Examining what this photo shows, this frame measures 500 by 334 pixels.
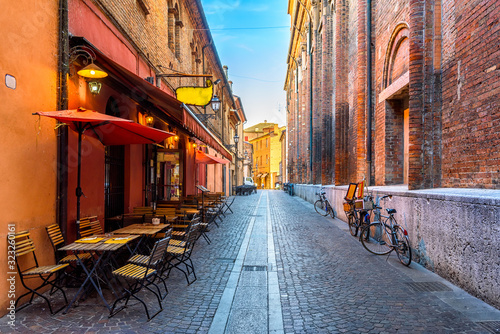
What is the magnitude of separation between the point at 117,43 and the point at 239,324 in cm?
653

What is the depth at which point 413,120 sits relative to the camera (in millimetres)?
7105

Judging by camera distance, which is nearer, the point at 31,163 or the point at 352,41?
the point at 31,163

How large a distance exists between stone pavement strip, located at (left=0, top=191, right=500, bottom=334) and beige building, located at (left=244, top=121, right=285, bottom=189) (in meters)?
60.5

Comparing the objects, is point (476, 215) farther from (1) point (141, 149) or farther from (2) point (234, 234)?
(1) point (141, 149)

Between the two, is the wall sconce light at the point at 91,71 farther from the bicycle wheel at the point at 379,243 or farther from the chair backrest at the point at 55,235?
the bicycle wheel at the point at 379,243

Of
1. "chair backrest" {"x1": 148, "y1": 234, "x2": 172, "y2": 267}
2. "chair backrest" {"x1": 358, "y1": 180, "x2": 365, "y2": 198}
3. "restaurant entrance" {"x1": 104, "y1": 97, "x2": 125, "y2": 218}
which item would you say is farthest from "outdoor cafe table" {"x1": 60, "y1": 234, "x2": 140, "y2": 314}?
"chair backrest" {"x1": 358, "y1": 180, "x2": 365, "y2": 198}

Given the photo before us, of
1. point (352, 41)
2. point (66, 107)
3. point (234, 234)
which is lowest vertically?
point (234, 234)

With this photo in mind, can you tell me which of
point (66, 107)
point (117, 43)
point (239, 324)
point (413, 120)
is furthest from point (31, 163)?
point (413, 120)

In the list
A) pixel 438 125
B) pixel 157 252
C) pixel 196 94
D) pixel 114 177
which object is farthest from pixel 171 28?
pixel 157 252

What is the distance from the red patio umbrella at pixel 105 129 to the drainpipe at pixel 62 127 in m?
0.18

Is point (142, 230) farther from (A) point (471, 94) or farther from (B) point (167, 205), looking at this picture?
(A) point (471, 94)

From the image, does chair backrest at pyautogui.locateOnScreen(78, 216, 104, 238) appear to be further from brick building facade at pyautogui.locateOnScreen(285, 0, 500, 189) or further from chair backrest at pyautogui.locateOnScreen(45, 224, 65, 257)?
brick building facade at pyautogui.locateOnScreen(285, 0, 500, 189)

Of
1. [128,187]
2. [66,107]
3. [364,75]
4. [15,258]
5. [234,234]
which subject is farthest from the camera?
[364,75]

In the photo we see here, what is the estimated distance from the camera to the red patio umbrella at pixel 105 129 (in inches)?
178
